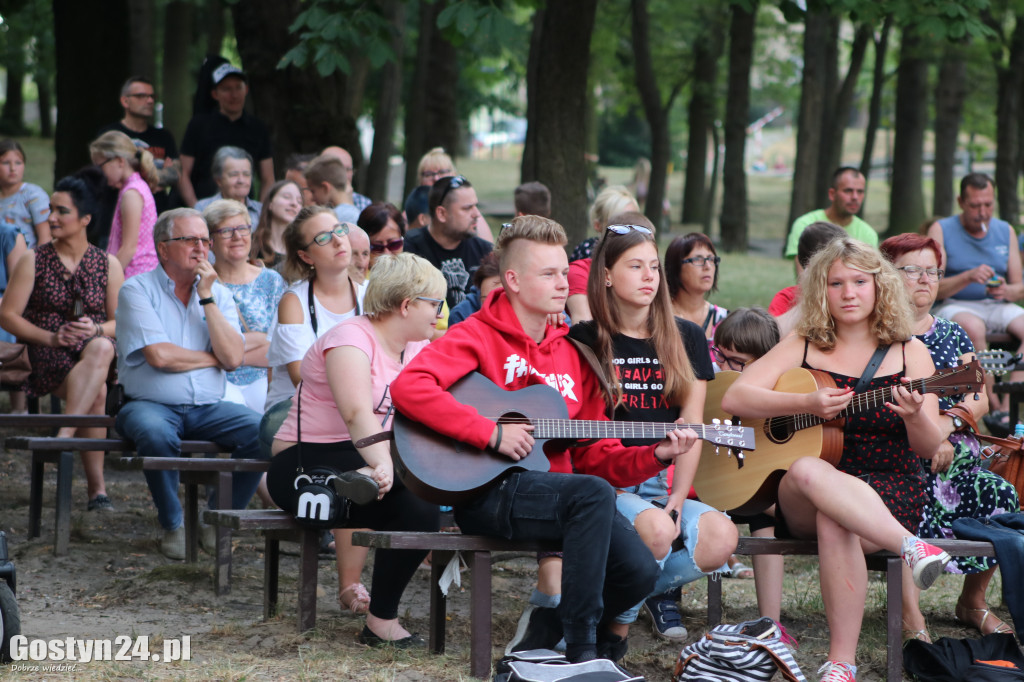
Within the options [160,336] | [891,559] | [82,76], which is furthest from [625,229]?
[82,76]

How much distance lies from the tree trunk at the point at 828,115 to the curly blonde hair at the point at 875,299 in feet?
52.7

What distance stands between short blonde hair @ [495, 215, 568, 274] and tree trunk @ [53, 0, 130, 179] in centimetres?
989

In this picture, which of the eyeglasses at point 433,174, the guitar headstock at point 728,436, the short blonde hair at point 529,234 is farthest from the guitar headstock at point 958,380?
the eyeglasses at point 433,174

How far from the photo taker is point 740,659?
13.0 feet

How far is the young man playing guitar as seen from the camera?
3926mm

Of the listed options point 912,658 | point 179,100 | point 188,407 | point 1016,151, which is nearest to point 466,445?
point 912,658

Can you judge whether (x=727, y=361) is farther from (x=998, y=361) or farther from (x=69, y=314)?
(x=69, y=314)

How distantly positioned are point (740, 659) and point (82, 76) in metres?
11.5

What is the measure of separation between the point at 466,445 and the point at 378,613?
1.02 metres

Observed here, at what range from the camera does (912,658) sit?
4.47 m

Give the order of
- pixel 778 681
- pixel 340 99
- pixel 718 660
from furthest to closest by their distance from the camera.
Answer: pixel 340 99, pixel 778 681, pixel 718 660

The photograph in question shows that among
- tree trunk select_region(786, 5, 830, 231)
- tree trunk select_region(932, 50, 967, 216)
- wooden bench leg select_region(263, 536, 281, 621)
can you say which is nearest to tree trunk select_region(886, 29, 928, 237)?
tree trunk select_region(932, 50, 967, 216)

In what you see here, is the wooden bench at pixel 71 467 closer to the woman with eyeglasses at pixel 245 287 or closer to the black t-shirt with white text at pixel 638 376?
the woman with eyeglasses at pixel 245 287

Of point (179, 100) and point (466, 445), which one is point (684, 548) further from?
point (179, 100)
